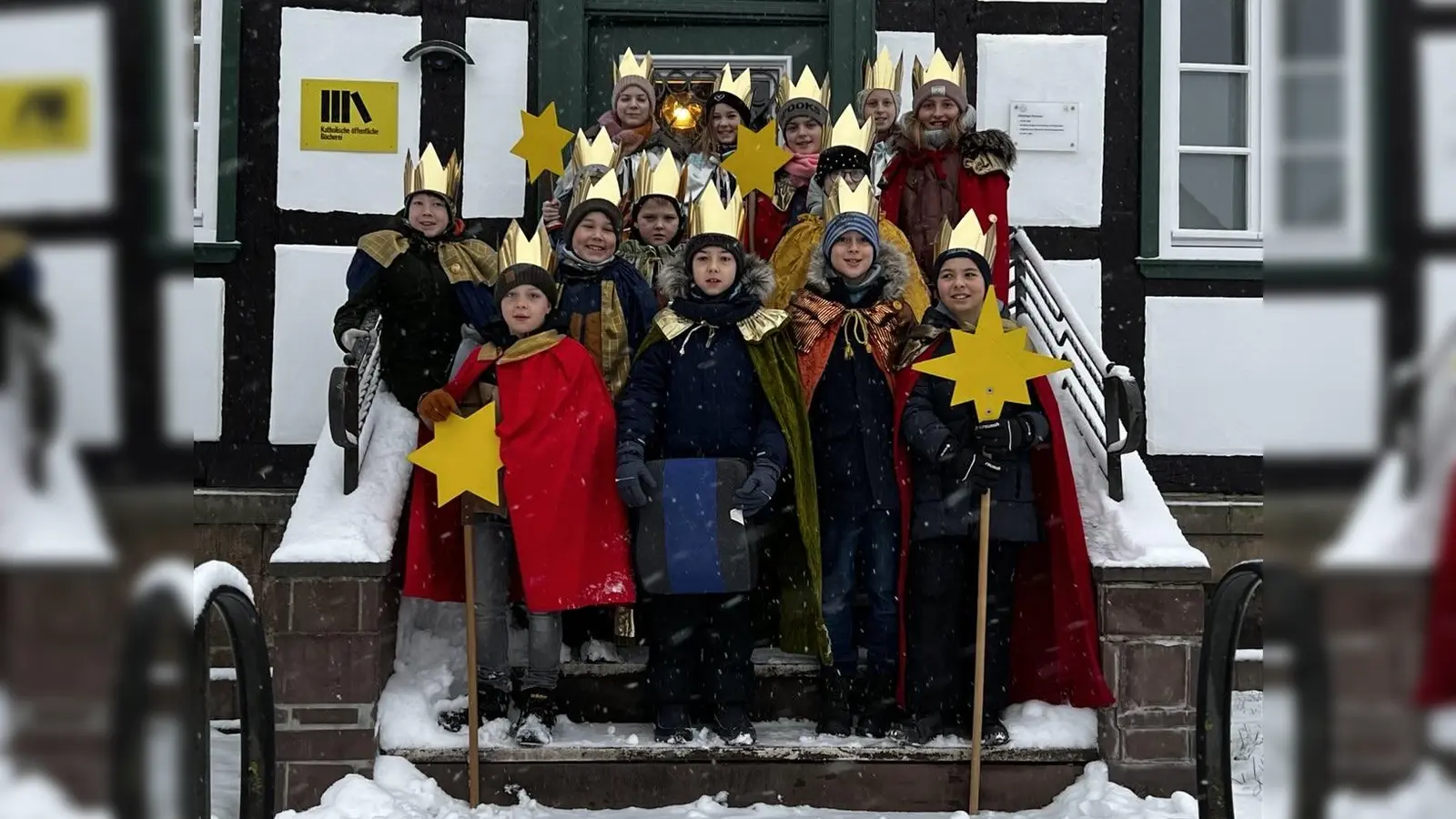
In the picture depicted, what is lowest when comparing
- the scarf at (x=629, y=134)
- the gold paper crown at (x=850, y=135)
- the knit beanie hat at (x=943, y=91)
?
the gold paper crown at (x=850, y=135)

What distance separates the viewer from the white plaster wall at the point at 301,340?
20.8ft

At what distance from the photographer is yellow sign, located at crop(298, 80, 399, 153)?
6395 mm

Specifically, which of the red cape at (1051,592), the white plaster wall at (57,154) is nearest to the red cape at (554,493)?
the red cape at (1051,592)

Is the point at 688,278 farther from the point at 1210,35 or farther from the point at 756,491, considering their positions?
the point at 1210,35

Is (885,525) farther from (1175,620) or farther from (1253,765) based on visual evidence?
(1253,765)

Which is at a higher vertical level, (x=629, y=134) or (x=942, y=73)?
(x=942, y=73)

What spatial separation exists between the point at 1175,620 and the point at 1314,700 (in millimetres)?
4073

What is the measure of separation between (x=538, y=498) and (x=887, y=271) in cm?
140

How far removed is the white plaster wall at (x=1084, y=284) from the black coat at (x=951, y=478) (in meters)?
2.36

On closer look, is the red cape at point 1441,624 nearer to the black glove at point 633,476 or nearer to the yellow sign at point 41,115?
the yellow sign at point 41,115

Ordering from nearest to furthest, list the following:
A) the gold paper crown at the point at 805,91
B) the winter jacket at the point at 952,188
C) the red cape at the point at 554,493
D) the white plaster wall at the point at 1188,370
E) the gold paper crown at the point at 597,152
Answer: the red cape at the point at 554,493, the gold paper crown at the point at 597,152, the winter jacket at the point at 952,188, the gold paper crown at the point at 805,91, the white plaster wall at the point at 1188,370

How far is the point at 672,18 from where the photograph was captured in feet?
22.1

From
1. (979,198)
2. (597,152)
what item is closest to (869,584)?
(979,198)

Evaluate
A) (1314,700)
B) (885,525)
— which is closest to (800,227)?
(885,525)
